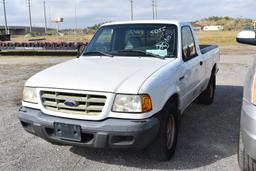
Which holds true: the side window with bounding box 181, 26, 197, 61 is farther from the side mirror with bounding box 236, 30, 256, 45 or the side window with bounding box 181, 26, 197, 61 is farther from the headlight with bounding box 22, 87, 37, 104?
the headlight with bounding box 22, 87, 37, 104

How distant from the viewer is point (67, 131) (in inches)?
138

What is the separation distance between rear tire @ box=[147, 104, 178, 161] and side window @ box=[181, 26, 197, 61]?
1106 mm

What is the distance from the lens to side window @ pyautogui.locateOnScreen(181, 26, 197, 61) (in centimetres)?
484

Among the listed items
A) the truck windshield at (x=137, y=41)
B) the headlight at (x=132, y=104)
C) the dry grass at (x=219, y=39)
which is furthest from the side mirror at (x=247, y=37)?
the dry grass at (x=219, y=39)

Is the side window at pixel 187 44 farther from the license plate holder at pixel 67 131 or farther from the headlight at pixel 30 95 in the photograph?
the headlight at pixel 30 95

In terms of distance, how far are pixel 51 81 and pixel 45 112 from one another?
0.36 metres

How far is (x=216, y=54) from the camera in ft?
22.9

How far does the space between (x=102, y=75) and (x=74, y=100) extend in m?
0.45

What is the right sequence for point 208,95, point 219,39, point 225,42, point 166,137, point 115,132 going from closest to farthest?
1. point 115,132
2. point 166,137
3. point 208,95
4. point 225,42
5. point 219,39

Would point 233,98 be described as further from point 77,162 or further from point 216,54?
point 77,162

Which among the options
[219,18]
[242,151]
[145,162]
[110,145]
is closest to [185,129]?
[145,162]

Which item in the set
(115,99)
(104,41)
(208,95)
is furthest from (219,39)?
(115,99)

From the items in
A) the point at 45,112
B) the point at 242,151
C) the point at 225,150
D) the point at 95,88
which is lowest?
the point at 225,150

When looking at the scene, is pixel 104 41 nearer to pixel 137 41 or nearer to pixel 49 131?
pixel 137 41
